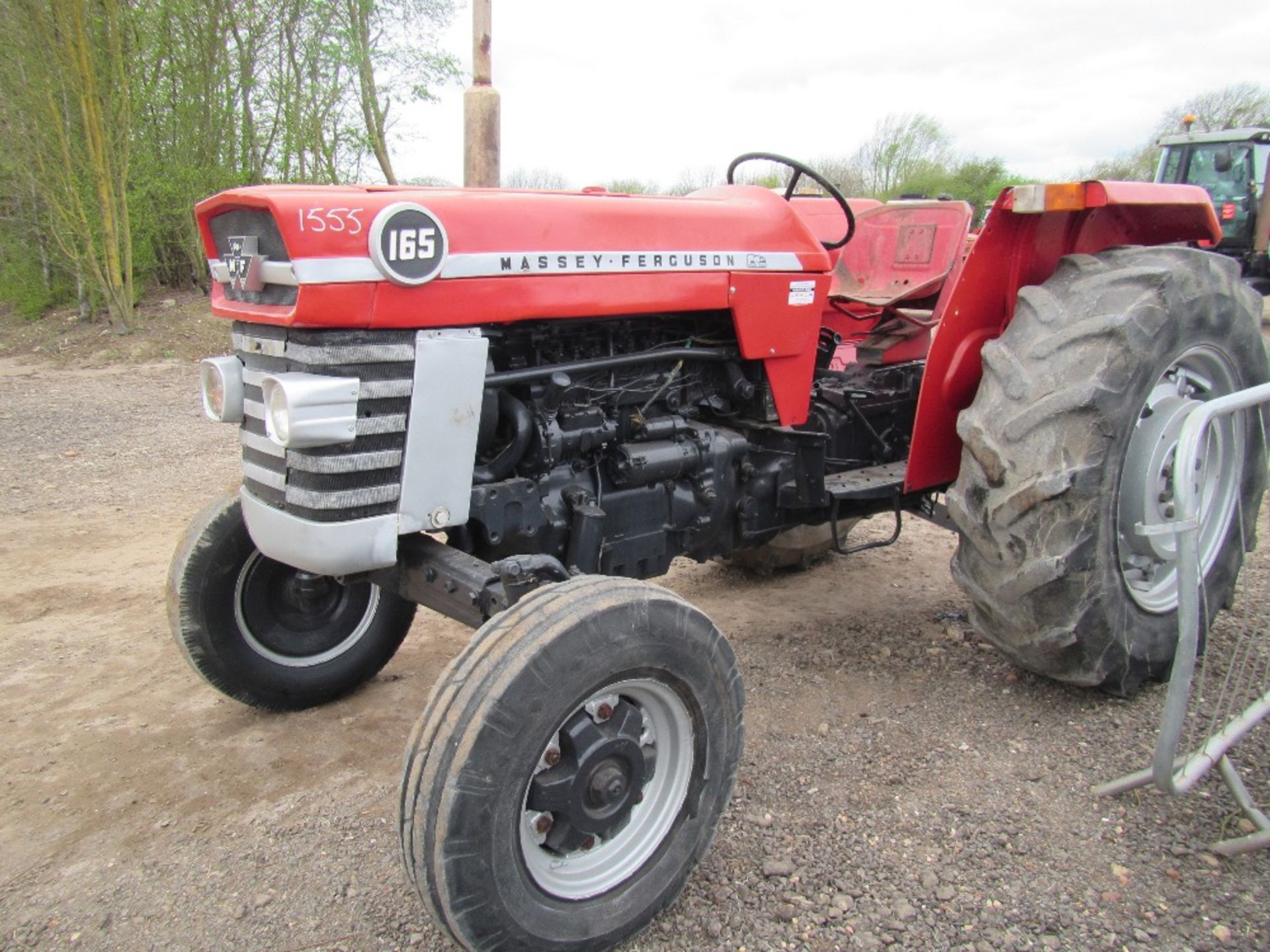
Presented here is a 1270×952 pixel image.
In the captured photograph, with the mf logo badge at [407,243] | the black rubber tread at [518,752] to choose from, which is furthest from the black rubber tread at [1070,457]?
the mf logo badge at [407,243]

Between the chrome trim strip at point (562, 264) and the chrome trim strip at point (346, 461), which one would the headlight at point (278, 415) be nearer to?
the chrome trim strip at point (346, 461)

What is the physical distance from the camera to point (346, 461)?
2.19 m

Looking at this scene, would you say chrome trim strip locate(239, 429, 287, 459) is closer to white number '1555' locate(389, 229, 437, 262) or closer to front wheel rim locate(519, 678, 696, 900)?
white number '1555' locate(389, 229, 437, 262)

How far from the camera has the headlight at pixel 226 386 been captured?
2471 millimetres

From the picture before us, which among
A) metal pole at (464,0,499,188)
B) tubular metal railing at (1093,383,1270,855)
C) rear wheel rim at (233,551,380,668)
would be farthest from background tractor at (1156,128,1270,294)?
rear wheel rim at (233,551,380,668)

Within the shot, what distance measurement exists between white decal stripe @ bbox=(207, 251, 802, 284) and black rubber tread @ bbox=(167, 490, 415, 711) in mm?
815

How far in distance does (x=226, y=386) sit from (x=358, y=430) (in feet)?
1.75

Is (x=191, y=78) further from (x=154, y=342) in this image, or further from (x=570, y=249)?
(x=570, y=249)

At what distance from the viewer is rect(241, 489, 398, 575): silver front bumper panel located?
7.32 ft

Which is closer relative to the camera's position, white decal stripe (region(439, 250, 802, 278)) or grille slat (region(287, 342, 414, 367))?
grille slat (region(287, 342, 414, 367))

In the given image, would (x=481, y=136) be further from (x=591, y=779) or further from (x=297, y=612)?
(x=591, y=779)

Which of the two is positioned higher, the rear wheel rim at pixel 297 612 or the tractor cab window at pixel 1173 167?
the tractor cab window at pixel 1173 167

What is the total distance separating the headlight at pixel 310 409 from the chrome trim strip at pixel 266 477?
0.53ft

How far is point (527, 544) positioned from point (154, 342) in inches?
398
